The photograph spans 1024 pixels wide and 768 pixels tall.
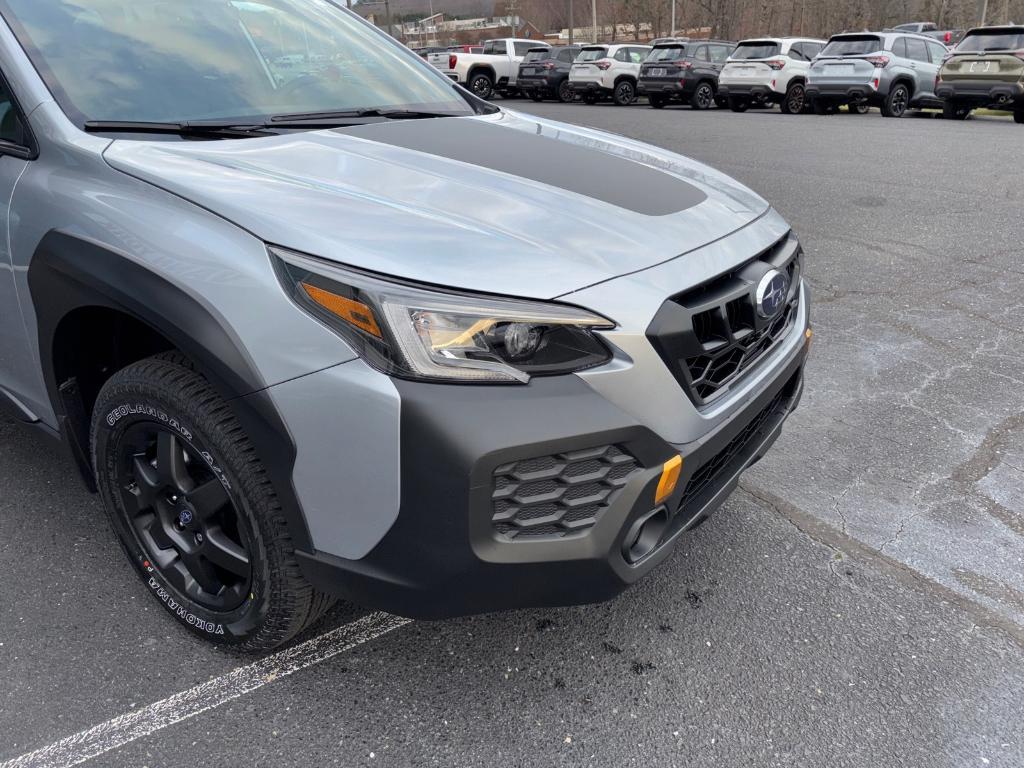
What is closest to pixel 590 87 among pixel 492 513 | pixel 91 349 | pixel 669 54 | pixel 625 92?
pixel 625 92

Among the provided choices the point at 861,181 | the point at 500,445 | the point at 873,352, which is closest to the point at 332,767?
the point at 500,445

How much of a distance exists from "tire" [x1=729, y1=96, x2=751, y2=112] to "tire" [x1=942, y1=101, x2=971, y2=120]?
163 inches

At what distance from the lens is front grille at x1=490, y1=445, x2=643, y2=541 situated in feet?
5.33

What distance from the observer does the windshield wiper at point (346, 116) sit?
8.10 ft

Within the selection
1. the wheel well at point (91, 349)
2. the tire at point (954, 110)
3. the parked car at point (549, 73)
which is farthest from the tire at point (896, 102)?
the wheel well at point (91, 349)

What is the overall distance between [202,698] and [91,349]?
1.01 meters

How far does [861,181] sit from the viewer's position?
322 inches

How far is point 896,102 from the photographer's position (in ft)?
51.4

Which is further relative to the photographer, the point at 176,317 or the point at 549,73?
the point at 549,73

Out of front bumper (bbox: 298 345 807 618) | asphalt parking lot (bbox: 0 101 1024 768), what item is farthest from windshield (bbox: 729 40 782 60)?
front bumper (bbox: 298 345 807 618)

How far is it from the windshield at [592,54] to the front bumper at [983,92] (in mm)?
9259

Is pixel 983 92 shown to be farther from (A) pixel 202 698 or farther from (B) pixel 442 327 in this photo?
(A) pixel 202 698

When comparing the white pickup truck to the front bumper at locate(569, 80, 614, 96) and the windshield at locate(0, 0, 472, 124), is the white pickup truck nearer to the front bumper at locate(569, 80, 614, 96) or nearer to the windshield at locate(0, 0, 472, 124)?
the front bumper at locate(569, 80, 614, 96)

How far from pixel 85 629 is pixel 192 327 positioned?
1.13 meters
